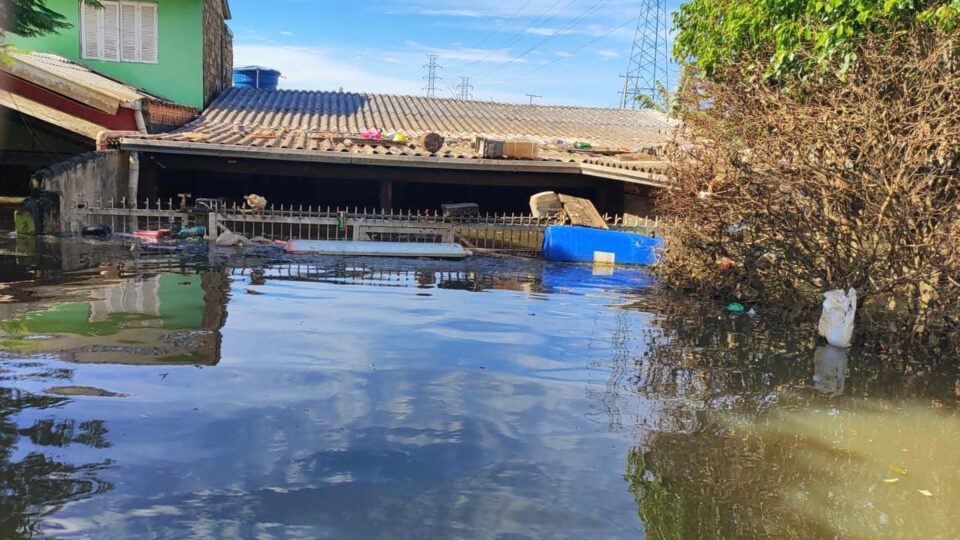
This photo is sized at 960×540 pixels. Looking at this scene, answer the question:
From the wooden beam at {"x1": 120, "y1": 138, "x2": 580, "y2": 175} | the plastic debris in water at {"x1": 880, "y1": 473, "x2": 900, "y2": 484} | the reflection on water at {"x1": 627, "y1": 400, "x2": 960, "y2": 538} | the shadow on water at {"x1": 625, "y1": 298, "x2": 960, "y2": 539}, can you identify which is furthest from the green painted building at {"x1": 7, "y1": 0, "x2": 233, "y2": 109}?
the plastic debris in water at {"x1": 880, "y1": 473, "x2": 900, "y2": 484}

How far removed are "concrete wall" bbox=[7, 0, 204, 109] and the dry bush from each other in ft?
43.8

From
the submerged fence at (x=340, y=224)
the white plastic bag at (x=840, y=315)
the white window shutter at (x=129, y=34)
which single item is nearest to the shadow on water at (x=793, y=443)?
the white plastic bag at (x=840, y=315)

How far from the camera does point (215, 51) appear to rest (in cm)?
1952

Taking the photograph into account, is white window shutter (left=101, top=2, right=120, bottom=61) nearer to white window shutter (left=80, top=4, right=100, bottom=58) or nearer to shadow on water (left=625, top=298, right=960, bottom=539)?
white window shutter (left=80, top=4, right=100, bottom=58)

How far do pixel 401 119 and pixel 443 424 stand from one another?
1579cm

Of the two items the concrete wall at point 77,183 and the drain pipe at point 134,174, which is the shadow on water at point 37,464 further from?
the drain pipe at point 134,174

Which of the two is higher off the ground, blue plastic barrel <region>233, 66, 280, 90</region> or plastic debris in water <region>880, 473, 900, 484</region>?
blue plastic barrel <region>233, 66, 280, 90</region>

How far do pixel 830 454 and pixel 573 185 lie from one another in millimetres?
11989

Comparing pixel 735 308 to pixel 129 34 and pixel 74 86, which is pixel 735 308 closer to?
pixel 74 86

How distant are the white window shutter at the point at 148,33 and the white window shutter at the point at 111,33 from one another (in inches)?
20.7

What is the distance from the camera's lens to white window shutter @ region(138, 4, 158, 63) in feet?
56.6

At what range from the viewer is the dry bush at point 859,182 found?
6.98m

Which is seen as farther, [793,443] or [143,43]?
[143,43]

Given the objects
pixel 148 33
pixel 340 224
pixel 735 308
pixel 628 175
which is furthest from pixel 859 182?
pixel 148 33
